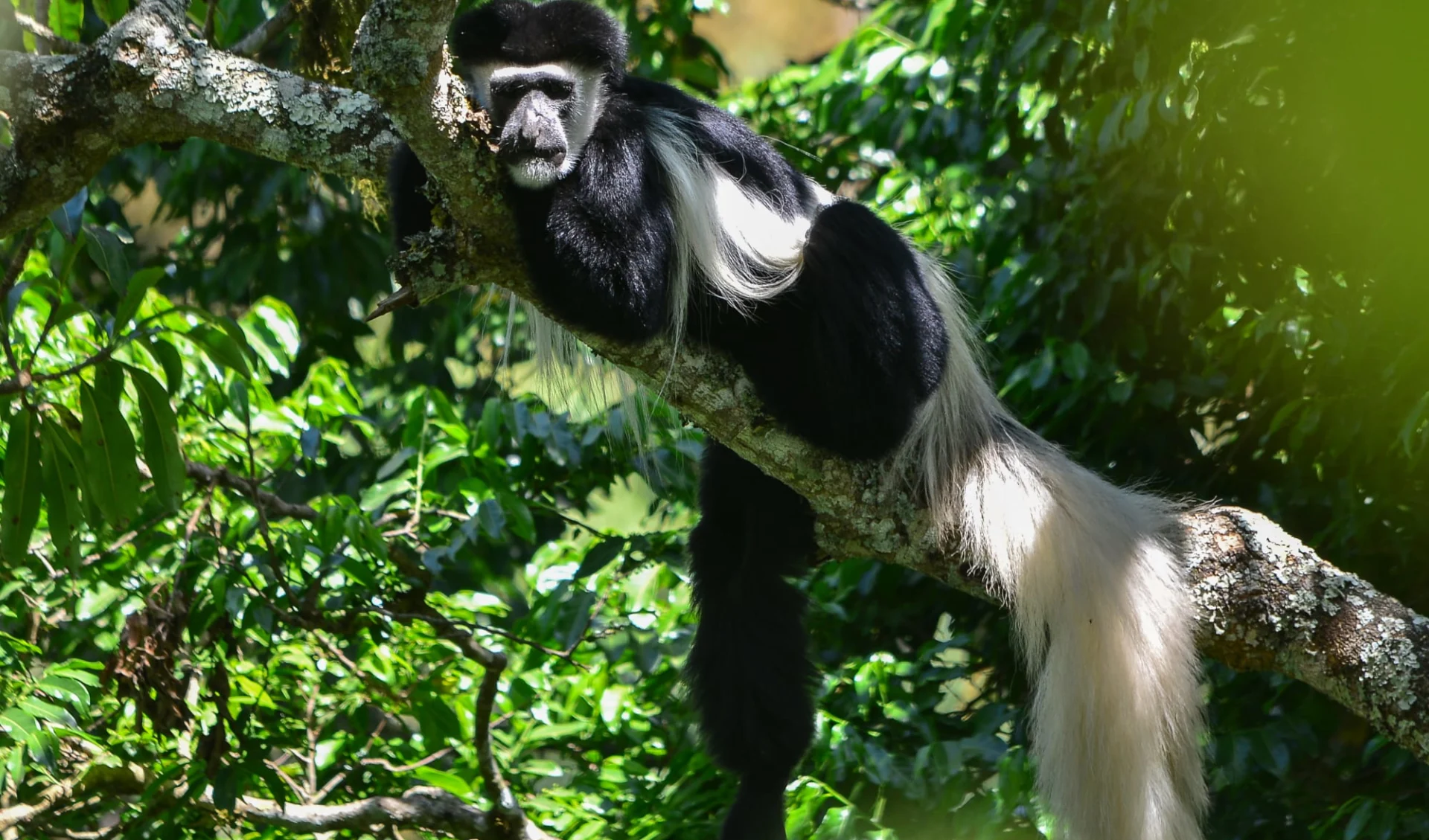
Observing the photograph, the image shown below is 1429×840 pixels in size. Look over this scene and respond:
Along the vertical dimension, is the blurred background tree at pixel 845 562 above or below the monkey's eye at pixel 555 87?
below

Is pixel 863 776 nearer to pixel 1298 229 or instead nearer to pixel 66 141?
pixel 1298 229

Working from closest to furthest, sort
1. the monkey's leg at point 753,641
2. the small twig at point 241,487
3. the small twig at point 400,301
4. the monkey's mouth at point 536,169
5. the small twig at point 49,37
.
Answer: the small twig at point 400,301 → the monkey's mouth at point 536,169 → the small twig at point 49,37 → the monkey's leg at point 753,641 → the small twig at point 241,487

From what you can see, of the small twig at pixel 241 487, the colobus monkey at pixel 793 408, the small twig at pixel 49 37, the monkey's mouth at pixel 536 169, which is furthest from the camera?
the small twig at pixel 241 487

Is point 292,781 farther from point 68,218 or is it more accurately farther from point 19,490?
point 68,218

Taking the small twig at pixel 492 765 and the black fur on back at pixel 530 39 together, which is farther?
the black fur on back at pixel 530 39

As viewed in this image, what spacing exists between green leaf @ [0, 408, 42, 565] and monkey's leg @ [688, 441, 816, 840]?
1.12 meters

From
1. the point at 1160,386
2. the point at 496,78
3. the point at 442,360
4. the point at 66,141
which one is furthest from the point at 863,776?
the point at 442,360

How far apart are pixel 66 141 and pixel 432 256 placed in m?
0.66

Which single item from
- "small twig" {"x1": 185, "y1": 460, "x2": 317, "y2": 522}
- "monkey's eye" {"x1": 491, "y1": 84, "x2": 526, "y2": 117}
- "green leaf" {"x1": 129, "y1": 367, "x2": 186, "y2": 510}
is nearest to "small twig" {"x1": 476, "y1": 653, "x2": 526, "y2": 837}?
"small twig" {"x1": 185, "y1": 460, "x2": 317, "y2": 522}

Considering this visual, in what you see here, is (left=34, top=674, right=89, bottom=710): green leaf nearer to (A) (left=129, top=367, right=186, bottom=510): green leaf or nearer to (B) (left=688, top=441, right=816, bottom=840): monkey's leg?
(A) (left=129, top=367, right=186, bottom=510): green leaf

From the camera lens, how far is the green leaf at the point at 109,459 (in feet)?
5.84

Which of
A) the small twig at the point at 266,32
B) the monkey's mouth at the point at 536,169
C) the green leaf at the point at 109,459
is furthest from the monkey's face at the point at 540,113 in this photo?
the green leaf at the point at 109,459

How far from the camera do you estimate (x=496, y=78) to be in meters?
1.99

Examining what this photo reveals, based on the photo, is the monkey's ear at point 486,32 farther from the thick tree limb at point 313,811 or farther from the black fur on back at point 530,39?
the thick tree limb at point 313,811
